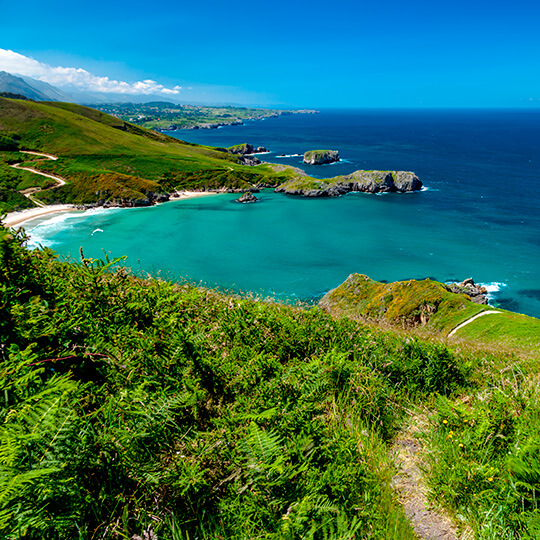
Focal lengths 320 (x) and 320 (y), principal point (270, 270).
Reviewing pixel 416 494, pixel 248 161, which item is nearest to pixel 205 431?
pixel 416 494

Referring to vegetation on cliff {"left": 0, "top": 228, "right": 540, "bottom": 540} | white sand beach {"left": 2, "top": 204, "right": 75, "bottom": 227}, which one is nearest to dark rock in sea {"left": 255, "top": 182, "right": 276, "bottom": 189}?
white sand beach {"left": 2, "top": 204, "right": 75, "bottom": 227}

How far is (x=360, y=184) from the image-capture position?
90062 mm

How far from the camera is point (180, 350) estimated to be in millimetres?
3211

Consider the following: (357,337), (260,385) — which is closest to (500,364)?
(357,337)

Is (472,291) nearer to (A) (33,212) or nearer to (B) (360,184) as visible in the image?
(B) (360,184)

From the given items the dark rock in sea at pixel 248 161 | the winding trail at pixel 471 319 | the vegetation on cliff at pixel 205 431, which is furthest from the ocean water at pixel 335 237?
the dark rock in sea at pixel 248 161

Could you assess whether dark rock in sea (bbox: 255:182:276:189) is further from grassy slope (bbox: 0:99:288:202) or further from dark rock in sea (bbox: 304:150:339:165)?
dark rock in sea (bbox: 304:150:339:165)

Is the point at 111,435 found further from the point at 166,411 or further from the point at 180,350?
the point at 180,350

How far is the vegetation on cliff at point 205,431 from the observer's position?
71.5 inches

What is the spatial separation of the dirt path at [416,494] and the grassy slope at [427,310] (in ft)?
43.4

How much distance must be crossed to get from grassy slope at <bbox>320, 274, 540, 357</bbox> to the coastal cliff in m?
62.2

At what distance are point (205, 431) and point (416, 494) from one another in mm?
1863

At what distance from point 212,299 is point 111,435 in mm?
4027

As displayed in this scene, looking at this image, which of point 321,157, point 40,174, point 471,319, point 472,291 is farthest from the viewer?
point 321,157
